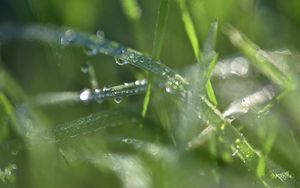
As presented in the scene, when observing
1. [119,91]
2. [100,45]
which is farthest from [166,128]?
[100,45]

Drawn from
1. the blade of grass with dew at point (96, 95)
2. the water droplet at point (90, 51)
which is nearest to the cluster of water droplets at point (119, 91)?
the blade of grass with dew at point (96, 95)

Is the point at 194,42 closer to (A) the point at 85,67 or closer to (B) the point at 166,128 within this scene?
(B) the point at 166,128

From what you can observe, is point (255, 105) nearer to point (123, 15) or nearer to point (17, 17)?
point (123, 15)

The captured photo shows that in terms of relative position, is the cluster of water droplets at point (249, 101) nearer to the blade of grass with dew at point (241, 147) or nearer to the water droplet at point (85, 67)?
the blade of grass with dew at point (241, 147)

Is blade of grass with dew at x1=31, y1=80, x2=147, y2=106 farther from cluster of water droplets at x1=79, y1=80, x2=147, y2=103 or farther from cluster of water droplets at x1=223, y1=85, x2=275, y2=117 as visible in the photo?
cluster of water droplets at x1=223, y1=85, x2=275, y2=117

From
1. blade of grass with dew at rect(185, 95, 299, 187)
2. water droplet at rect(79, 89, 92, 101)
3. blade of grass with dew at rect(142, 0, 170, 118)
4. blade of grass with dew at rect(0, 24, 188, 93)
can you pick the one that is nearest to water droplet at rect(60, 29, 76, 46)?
blade of grass with dew at rect(0, 24, 188, 93)

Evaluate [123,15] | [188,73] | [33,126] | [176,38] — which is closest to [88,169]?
[33,126]

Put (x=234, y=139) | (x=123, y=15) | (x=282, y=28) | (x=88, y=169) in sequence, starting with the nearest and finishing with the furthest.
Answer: (x=234, y=139) → (x=88, y=169) → (x=282, y=28) → (x=123, y=15)
